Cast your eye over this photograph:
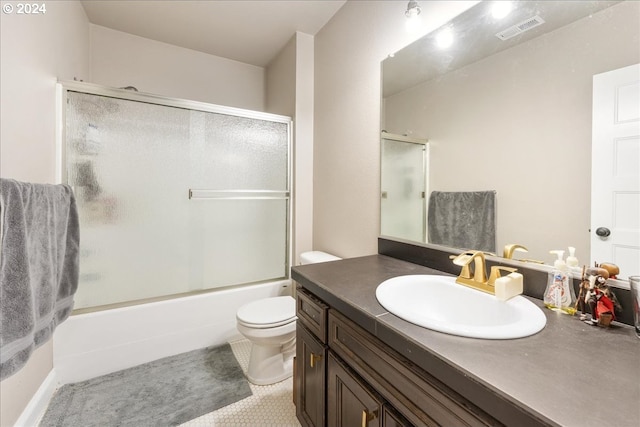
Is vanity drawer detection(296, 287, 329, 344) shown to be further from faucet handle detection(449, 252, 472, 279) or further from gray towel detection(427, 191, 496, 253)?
gray towel detection(427, 191, 496, 253)

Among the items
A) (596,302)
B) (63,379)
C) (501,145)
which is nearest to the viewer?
(596,302)

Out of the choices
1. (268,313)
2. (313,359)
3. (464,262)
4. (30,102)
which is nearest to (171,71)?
(30,102)

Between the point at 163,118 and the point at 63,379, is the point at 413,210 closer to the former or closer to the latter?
the point at 163,118

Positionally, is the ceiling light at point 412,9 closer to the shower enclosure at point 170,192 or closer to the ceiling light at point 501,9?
the ceiling light at point 501,9

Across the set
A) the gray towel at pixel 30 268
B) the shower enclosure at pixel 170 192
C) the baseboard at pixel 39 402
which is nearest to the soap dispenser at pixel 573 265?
the gray towel at pixel 30 268

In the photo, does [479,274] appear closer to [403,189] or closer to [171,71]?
[403,189]

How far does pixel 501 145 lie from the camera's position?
3.44ft

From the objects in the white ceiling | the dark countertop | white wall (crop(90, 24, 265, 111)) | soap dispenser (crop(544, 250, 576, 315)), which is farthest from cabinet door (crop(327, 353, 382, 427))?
white wall (crop(90, 24, 265, 111))

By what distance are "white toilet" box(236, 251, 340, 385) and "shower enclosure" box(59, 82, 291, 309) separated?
25.5 inches

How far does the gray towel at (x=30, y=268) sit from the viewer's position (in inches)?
33.3

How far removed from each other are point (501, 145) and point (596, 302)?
1.95ft

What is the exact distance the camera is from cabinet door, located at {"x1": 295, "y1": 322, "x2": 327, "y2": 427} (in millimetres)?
1062

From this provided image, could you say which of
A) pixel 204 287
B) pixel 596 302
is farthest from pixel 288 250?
pixel 596 302

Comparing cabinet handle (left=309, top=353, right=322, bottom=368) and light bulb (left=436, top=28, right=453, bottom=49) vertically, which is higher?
light bulb (left=436, top=28, right=453, bottom=49)
